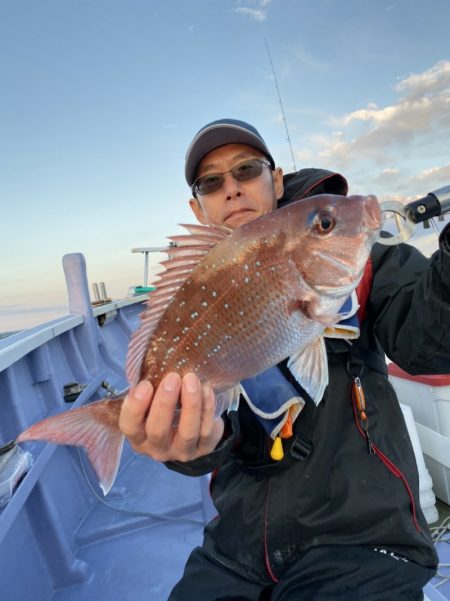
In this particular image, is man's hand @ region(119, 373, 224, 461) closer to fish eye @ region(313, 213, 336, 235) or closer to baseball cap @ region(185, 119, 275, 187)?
fish eye @ region(313, 213, 336, 235)

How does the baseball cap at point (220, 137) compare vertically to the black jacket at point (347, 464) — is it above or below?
above

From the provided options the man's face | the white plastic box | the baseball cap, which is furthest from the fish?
the white plastic box

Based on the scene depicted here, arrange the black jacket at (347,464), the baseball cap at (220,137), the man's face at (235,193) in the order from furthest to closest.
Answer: the baseball cap at (220,137) < the man's face at (235,193) < the black jacket at (347,464)

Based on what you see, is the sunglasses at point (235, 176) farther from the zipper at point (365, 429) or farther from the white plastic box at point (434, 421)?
the white plastic box at point (434, 421)

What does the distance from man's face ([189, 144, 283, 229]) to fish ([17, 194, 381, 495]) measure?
0.84m

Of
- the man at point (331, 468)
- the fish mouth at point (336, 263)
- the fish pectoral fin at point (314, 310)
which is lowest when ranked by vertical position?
the man at point (331, 468)

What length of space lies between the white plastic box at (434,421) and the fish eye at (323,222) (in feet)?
8.98

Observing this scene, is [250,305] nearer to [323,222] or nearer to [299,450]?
[323,222]

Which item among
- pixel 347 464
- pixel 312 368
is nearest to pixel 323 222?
pixel 312 368

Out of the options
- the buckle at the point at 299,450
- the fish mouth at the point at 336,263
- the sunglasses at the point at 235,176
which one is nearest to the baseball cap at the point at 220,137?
the sunglasses at the point at 235,176

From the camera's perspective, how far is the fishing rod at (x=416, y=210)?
64.8 inches

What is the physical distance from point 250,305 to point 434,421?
127 inches

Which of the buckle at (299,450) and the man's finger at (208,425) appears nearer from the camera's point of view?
the man's finger at (208,425)

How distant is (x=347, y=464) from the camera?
6.52 ft
